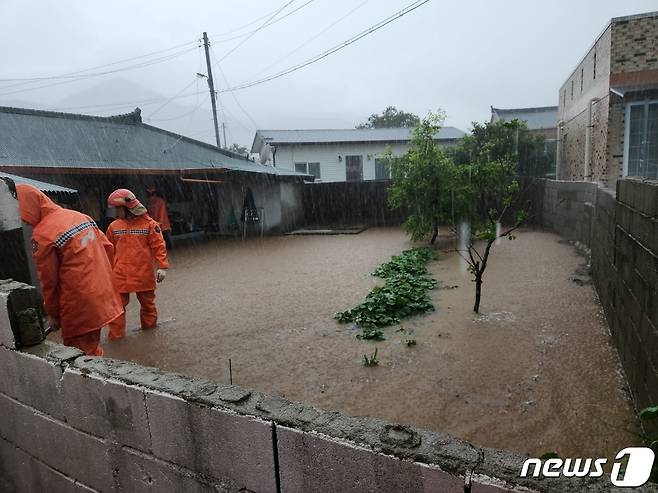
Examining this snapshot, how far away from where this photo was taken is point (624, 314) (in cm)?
399

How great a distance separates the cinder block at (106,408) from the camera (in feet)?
6.68

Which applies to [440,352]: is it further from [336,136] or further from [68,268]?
[336,136]

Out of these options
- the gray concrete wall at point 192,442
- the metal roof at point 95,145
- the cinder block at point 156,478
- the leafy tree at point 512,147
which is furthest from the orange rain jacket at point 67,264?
the leafy tree at point 512,147

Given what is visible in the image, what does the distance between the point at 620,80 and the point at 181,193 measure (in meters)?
13.8

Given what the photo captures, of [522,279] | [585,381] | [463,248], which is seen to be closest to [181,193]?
[463,248]

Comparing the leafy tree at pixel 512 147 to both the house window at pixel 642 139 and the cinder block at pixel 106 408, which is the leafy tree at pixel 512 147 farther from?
the cinder block at pixel 106 408

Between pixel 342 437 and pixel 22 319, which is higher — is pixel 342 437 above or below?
below

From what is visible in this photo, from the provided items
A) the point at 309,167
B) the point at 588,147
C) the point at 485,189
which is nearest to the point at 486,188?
the point at 485,189

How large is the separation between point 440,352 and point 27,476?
3663 mm

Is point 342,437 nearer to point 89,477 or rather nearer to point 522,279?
point 89,477

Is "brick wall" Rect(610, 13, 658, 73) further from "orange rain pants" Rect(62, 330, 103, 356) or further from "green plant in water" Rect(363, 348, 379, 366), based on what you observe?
"orange rain pants" Rect(62, 330, 103, 356)

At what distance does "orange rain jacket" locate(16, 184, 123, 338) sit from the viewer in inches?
127

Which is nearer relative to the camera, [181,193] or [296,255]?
[296,255]

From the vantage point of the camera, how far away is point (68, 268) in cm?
333
